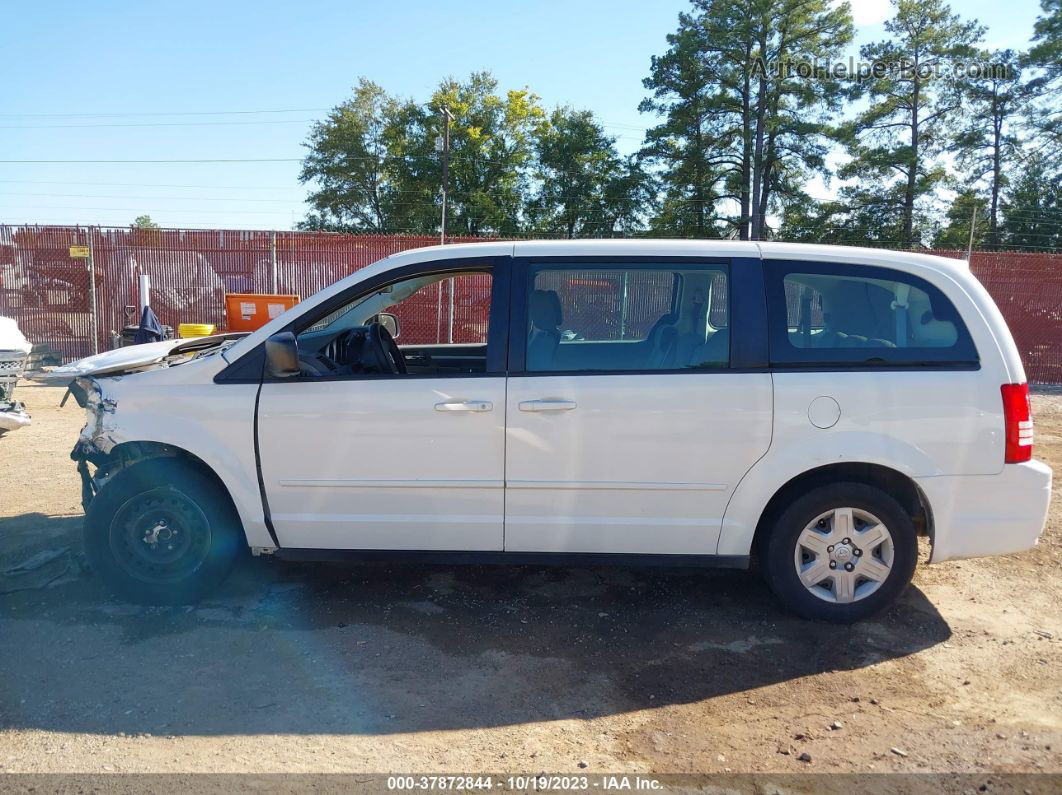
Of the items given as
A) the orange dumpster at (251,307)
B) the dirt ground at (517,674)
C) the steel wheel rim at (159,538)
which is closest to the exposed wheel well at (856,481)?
the dirt ground at (517,674)

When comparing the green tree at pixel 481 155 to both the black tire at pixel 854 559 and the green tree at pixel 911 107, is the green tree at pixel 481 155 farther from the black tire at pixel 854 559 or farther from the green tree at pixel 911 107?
the black tire at pixel 854 559

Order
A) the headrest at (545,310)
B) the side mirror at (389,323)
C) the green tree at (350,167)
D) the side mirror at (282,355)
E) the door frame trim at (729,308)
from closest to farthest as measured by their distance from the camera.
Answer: the side mirror at (282,355), the door frame trim at (729,308), the headrest at (545,310), the side mirror at (389,323), the green tree at (350,167)

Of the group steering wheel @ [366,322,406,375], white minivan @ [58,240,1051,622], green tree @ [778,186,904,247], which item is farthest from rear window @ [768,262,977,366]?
green tree @ [778,186,904,247]

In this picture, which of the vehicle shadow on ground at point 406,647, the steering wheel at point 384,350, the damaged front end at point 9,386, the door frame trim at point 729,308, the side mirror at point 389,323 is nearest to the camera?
the vehicle shadow on ground at point 406,647

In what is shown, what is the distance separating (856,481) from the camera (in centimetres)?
392

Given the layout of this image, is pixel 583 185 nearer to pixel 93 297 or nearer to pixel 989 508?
pixel 93 297

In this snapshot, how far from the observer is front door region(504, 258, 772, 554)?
3818 mm

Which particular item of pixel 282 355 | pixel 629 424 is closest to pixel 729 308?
pixel 629 424

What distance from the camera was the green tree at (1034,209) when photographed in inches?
1336

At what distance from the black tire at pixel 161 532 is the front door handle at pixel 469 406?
4.25ft

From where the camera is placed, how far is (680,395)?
3818 millimetres

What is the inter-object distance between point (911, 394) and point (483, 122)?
4292cm

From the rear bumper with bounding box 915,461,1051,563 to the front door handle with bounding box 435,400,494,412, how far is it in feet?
6.93

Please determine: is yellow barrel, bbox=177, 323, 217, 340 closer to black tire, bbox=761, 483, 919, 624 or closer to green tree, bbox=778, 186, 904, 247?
black tire, bbox=761, 483, 919, 624
